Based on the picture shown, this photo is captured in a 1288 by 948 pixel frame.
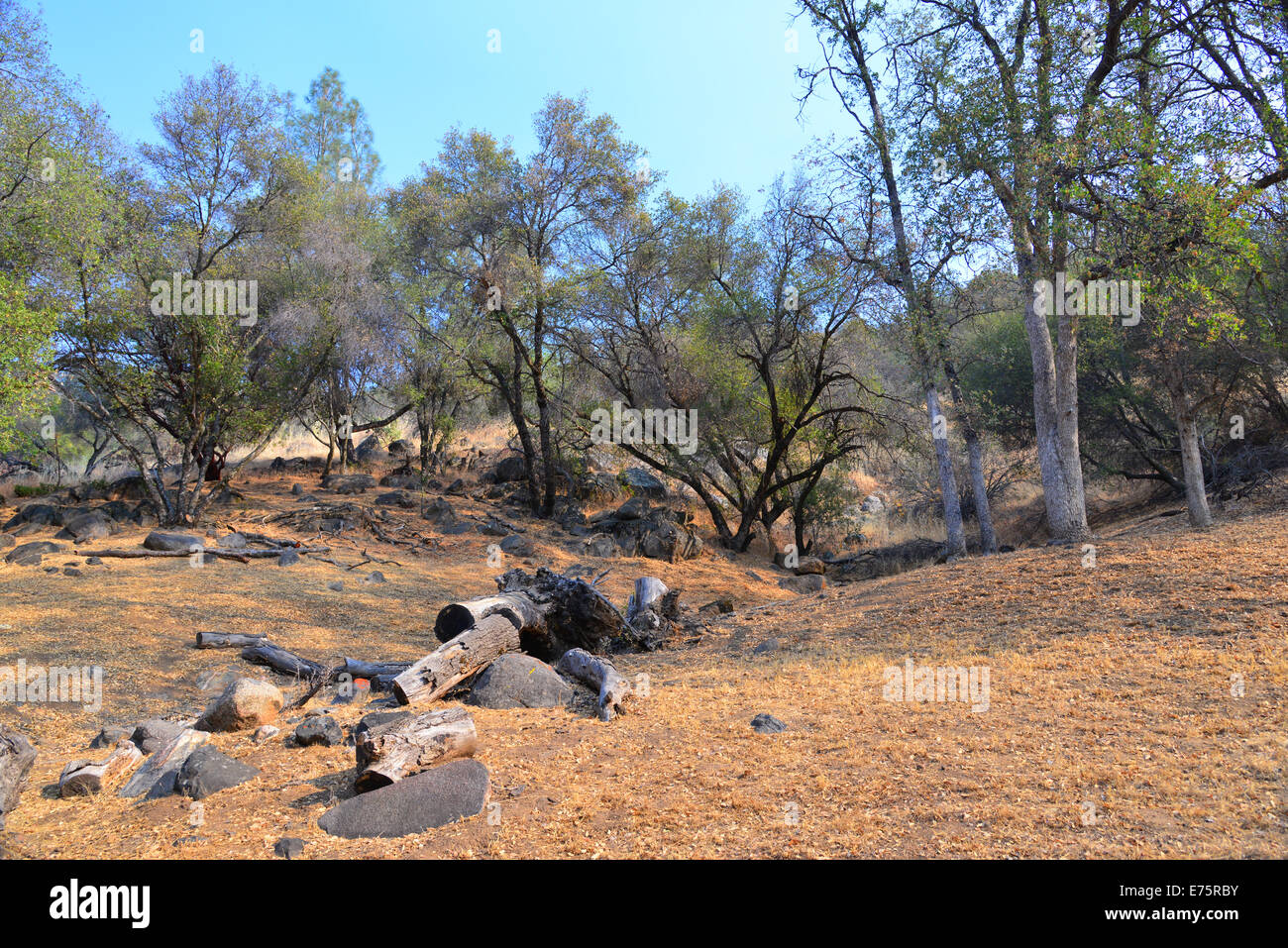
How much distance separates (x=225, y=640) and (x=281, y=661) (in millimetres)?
1089

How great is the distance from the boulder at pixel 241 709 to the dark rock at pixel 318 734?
0.76 meters

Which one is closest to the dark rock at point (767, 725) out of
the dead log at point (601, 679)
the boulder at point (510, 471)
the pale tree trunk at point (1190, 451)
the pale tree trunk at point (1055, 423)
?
the dead log at point (601, 679)

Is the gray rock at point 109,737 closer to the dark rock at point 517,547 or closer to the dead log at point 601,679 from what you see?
the dead log at point 601,679

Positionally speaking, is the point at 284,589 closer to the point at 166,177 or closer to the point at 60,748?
the point at 60,748

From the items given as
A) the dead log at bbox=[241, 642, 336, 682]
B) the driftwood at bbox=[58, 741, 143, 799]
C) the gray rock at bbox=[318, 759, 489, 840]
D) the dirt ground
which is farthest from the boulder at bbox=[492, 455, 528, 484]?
the gray rock at bbox=[318, 759, 489, 840]

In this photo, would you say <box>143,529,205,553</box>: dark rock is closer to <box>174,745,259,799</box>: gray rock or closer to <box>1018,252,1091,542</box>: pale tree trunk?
<box>174,745,259,799</box>: gray rock

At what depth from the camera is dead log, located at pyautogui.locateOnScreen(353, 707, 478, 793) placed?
4730 millimetres

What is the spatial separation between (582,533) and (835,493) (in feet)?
25.8

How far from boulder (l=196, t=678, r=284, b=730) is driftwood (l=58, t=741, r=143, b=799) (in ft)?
2.64

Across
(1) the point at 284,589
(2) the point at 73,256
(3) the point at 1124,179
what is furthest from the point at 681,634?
(2) the point at 73,256

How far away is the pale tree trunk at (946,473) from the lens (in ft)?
46.4

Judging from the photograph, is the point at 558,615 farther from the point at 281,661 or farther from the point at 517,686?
the point at 281,661

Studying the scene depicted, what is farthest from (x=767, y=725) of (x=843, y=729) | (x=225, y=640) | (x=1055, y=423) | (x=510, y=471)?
(x=510, y=471)

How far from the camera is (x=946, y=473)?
14.6 m
